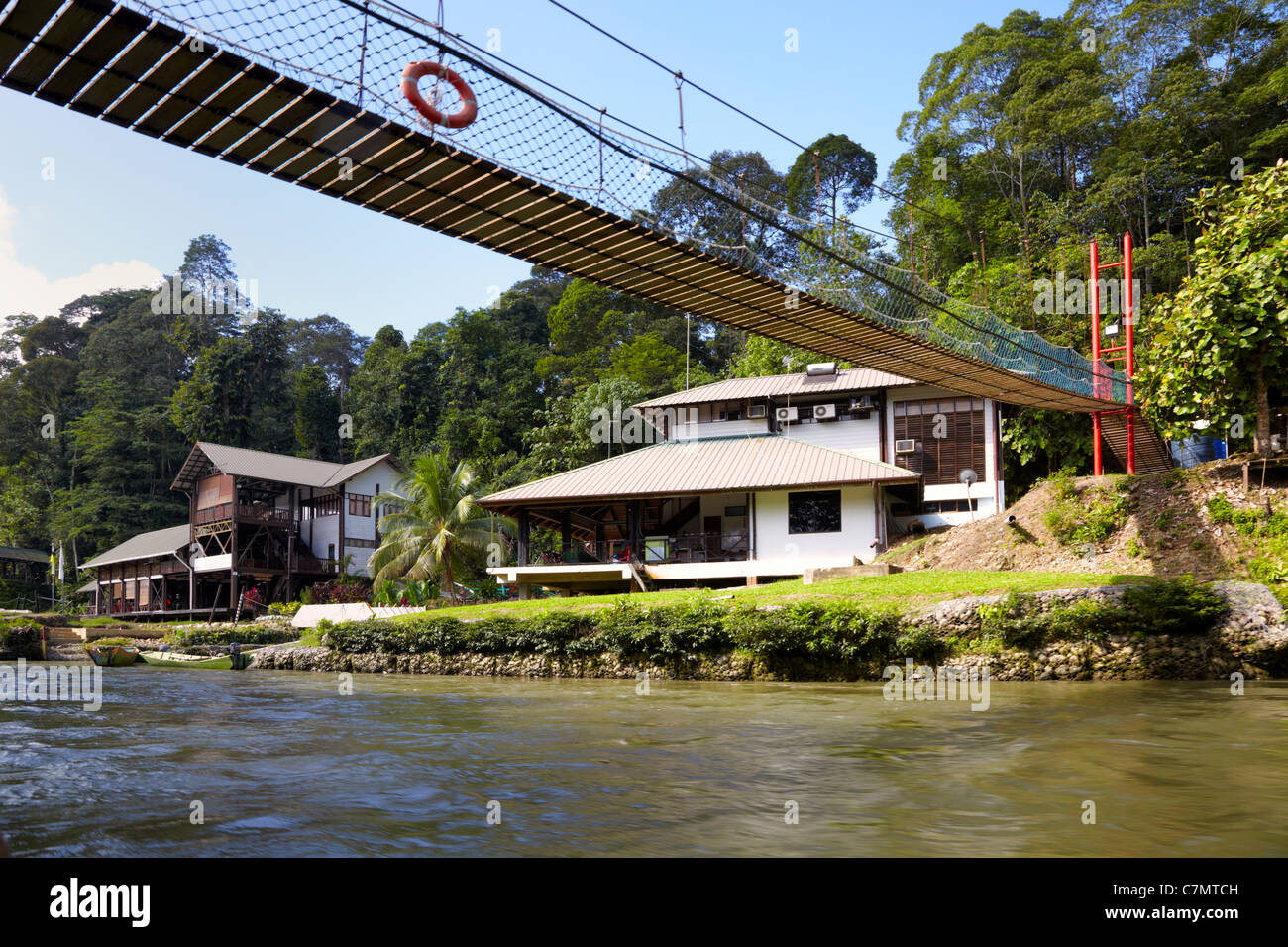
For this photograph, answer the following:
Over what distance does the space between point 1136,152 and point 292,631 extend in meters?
32.9

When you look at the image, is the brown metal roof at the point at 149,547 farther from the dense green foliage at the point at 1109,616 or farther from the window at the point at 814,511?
the dense green foliage at the point at 1109,616

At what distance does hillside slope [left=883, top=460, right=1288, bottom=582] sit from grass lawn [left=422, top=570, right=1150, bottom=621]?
2.93 metres

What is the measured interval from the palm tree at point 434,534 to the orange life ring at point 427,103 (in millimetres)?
23097

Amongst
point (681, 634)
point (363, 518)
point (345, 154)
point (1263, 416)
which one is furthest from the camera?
point (363, 518)

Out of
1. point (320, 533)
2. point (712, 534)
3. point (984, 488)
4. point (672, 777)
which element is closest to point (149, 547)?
point (320, 533)

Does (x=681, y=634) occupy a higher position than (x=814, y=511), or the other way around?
(x=814, y=511)

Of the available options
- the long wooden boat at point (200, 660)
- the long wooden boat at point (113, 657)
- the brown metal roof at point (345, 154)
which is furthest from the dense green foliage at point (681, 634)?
the long wooden boat at point (113, 657)

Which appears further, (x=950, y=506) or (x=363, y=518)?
(x=363, y=518)

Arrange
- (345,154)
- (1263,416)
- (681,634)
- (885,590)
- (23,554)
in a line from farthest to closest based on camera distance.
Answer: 1. (23,554)
2. (1263,416)
3. (885,590)
4. (681,634)
5. (345,154)

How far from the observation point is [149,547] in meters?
41.6

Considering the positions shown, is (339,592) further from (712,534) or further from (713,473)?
(713,473)

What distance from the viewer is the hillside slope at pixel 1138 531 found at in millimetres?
16703

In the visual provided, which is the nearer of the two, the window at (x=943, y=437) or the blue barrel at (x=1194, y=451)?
the window at (x=943, y=437)

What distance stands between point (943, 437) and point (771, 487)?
6.16 metres
